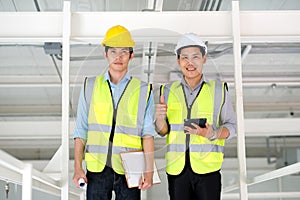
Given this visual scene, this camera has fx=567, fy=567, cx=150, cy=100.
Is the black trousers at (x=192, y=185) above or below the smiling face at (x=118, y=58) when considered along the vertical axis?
below

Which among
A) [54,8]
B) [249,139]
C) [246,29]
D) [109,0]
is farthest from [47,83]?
[249,139]

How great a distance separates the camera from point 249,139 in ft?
23.2

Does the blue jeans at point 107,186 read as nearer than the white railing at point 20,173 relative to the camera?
No

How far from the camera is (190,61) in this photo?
2193 mm

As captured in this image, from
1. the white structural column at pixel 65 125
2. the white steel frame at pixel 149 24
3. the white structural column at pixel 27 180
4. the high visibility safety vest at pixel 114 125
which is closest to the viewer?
the white structural column at pixel 27 180

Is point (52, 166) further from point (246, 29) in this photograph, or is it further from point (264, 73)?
point (264, 73)

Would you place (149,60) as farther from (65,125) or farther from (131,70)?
(65,125)

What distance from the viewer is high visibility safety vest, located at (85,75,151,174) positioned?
209 cm

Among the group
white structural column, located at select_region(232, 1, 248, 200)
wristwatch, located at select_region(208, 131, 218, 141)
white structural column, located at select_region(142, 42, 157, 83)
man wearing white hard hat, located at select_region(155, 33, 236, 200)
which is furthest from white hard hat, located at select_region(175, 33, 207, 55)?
wristwatch, located at select_region(208, 131, 218, 141)

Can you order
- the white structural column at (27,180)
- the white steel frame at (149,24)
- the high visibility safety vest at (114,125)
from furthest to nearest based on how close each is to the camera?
the white steel frame at (149,24) → the high visibility safety vest at (114,125) → the white structural column at (27,180)

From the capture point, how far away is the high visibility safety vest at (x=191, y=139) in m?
2.16

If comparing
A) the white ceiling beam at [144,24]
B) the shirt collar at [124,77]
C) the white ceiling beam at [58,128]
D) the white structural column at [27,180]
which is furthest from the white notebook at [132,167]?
the white ceiling beam at [58,128]

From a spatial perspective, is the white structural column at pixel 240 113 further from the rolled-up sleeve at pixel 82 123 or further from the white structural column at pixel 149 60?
the rolled-up sleeve at pixel 82 123

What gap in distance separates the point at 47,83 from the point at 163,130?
9.19 feet
